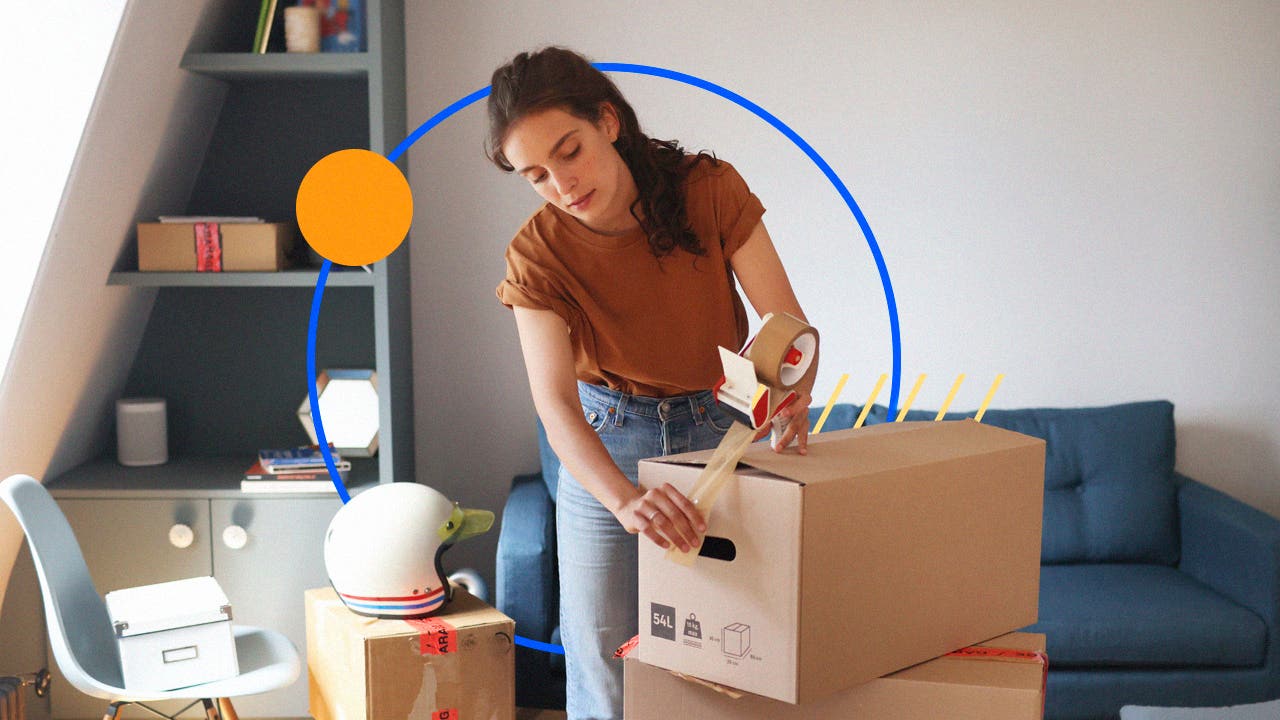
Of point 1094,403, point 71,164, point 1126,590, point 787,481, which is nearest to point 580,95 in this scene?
point 787,481

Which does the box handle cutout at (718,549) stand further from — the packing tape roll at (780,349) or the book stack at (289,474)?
the book stack at (289,474)

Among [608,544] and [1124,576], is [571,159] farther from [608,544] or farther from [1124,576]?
[1124,576]

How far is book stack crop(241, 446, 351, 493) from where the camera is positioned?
107 inches

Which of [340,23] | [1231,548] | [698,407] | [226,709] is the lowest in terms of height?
[226,709]

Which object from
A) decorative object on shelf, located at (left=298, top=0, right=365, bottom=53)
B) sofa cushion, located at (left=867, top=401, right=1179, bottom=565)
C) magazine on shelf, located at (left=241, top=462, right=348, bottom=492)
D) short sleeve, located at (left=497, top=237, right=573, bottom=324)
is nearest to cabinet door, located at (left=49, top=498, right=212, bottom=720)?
magazine on shelf, located at (left=241, top=462, right=348, bottom=492)

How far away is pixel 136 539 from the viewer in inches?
107

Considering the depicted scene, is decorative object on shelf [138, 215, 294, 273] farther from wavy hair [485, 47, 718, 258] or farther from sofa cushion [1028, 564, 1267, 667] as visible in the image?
sofa cushion [1028, 564, 1267, 667]

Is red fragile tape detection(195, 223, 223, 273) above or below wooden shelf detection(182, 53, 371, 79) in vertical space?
below

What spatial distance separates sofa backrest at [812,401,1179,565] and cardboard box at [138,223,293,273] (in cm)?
154

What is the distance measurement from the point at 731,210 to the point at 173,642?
1.46m

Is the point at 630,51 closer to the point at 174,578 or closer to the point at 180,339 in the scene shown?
the point at 180,339

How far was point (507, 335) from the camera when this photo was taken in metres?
3.29

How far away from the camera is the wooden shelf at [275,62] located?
8.79 ft

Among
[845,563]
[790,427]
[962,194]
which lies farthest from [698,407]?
[962,194]
